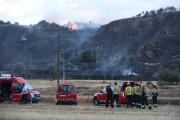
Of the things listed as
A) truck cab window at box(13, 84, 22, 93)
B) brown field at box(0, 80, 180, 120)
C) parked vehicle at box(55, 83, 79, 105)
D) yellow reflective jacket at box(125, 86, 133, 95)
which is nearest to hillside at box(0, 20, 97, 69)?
truck cab window at box(13, 84, 22, 93)

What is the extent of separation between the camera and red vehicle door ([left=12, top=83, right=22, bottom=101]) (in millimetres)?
27031

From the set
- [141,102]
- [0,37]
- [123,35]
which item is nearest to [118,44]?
[123,35]

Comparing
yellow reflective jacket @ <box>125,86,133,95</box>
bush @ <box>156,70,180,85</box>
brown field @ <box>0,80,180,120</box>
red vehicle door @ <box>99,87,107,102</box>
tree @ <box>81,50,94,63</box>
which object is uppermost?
tree @ <box>81,50,94,63</box>

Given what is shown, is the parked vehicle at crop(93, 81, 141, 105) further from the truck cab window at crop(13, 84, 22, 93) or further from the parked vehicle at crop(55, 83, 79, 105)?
the truck cab window at crop(13, 84, 22, 93)

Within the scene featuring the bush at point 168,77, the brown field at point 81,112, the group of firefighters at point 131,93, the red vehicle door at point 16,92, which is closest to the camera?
the brown field at point 81,112

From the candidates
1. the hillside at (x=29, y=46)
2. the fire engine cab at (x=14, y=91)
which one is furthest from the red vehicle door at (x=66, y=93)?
the hillside at (x=29, y=46)

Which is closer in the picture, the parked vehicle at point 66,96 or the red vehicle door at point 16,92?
the parked vehicle at point 66,96

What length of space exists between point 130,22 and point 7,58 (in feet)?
206

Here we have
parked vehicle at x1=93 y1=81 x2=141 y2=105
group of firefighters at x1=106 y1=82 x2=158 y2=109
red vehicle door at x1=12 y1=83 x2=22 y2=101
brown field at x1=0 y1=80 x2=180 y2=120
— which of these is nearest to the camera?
brown field at x1=0 y1=80 x2=180 y2=120

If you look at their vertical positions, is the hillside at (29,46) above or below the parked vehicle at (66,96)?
above

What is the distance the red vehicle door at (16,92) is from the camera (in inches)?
1064

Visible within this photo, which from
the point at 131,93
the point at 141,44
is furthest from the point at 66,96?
the point at 141,44

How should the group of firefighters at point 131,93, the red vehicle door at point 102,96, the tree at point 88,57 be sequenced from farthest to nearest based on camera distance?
the tree at point 88,57, the red vehicle door at point 102,96, the group of firefighters at point 131,93

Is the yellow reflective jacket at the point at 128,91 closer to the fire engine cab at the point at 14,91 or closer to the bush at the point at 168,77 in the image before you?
the fire engine cab at the point at 14,91
